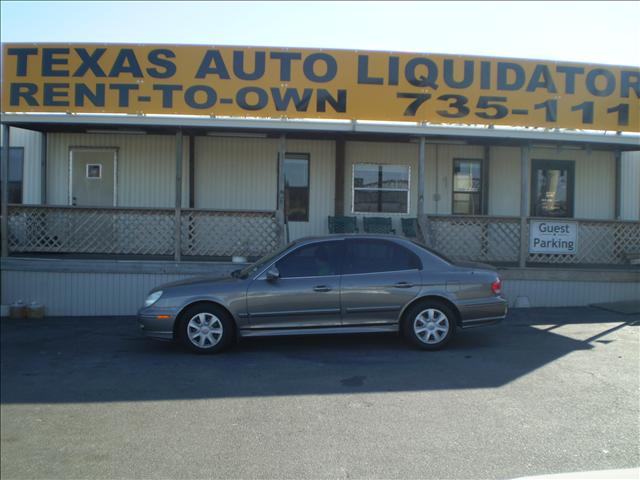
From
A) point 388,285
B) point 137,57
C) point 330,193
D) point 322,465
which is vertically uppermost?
point 137,57

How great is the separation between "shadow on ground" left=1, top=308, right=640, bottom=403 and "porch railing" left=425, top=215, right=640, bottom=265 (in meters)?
2.51

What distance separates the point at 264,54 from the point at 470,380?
768cm

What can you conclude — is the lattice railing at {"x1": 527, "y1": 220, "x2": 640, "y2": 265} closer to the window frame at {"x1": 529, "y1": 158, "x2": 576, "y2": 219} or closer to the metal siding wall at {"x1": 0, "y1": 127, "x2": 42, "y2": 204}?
the window frame at {"x1": 529, "y1": 158, "x2": 576, "y2": 219}

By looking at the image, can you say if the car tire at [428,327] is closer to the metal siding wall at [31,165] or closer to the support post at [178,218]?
the support post at [178,218]

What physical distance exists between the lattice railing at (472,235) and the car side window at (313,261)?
157 inches

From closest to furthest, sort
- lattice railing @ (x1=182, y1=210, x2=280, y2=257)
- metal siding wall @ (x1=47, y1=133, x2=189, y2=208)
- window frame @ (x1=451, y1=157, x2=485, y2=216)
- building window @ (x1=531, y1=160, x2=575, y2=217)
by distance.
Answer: lattice railing @ (x1=182, y1=210, x2=280, y2=257) → metal siding wall @ (x1=47, y1=133, x2=189, y2=208) → window frame @ (x1=451, y1=157, x2=485, y2=216) → building window @ (x1=531, y1=160, x2=575, y2=217)

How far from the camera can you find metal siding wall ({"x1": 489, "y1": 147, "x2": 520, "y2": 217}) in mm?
13836

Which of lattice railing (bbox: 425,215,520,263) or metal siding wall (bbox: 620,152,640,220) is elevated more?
metal siding wall (bbox: 620,152,640,220)

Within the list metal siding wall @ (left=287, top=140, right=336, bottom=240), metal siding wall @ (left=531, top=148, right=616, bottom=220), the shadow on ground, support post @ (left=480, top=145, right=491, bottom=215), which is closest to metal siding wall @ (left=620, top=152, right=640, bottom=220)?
metal siding wall @ (left=531, top=148, right=616, bottom=220)

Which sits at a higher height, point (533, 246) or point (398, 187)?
point (398, 187)

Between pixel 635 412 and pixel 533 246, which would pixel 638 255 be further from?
pixel 635 412

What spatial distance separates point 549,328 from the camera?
938 cm

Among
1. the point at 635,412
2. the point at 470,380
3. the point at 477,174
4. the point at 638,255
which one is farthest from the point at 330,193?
the point at 635,412

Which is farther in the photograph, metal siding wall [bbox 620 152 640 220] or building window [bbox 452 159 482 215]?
metal siding wall [bbox 620 152 640 220]
